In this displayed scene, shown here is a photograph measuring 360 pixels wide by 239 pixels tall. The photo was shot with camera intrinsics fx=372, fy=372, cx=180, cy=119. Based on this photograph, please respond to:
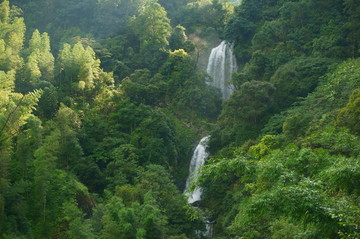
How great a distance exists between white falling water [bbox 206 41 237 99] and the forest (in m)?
1.00

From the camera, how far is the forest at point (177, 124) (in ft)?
24.1

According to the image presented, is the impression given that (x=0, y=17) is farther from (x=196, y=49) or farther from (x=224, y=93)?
(x=224, y=93)

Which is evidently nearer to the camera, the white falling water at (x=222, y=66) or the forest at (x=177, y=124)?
the forest at (x=177, y=124)

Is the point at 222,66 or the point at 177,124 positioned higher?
the point at 222,66

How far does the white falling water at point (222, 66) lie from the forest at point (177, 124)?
995 millimetres

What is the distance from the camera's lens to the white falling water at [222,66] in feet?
117

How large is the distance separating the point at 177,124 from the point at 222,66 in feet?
31.3

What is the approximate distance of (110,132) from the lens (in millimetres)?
24141

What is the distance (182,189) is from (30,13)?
96.6ft

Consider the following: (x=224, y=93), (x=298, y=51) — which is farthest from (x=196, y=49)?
(x=298, y=51)

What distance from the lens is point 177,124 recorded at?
99.3ft

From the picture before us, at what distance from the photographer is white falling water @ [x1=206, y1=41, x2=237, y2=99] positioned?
1410 inches

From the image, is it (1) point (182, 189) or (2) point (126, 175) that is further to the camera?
(1) point (182, 189)

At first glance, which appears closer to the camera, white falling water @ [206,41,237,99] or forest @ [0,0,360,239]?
forest @ [0,0,360,239]
